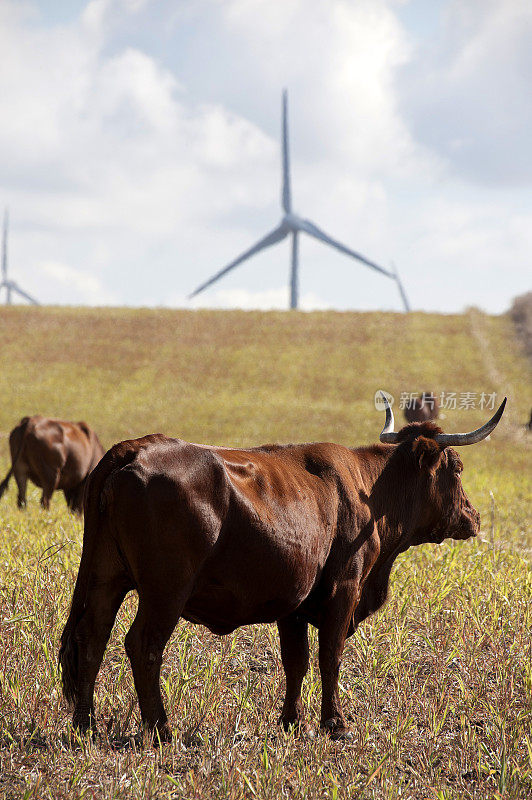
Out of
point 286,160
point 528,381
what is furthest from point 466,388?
point 286,160

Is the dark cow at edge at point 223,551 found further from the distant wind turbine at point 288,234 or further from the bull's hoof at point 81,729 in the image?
the distant wind turbine at point 288,234

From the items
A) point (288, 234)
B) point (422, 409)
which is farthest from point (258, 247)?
point (422, 409)

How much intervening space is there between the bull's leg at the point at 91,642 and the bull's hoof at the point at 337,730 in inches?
56.0

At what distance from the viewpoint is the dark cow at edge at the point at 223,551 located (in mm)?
4113

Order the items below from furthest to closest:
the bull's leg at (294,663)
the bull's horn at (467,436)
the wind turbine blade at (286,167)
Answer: the wind turbine blade at (286,167)
the bull's horn at (467,436)
the bull's leg at (294,663)

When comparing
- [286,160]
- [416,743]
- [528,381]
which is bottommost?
[416,743]

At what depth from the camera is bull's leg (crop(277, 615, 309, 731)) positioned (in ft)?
16.1

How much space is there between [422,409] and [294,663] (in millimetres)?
20843

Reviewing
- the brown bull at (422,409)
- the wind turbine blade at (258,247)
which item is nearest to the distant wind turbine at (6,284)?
the wind turbine blade at (258,247)

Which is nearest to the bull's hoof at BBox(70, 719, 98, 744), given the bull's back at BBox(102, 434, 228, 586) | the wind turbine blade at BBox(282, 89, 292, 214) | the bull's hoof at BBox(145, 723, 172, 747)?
the bull's hoof at BBox(145, 723, 172, 747)

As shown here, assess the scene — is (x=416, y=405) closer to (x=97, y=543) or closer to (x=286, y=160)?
(x=97, y=543)

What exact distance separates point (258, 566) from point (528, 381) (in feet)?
126

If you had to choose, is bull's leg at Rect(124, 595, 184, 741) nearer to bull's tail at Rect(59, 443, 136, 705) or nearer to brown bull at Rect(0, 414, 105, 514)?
bull's tail at Rect(59, 443, 136, 705)

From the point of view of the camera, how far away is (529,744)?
453 centimetres
